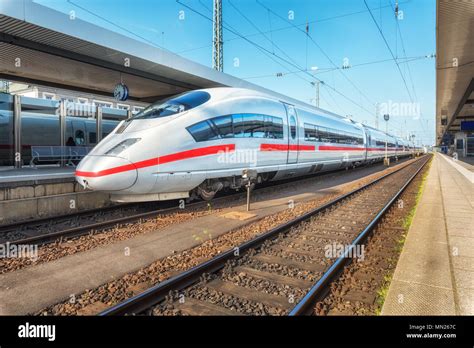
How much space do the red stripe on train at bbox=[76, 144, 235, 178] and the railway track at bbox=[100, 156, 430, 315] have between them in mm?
2744

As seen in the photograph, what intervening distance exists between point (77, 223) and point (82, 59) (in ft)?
18.5

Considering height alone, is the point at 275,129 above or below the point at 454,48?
below

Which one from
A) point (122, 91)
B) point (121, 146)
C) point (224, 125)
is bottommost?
point (121, 146)

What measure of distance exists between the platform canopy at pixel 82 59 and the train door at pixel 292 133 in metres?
3.41

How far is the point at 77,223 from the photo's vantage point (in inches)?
276

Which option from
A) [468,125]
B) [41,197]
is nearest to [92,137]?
[41,197]

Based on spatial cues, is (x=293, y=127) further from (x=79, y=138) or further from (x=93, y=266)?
(x=79, y=138)

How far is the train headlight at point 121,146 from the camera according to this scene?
22.2 ft

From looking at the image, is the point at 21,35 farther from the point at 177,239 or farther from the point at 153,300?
the point at 153,300

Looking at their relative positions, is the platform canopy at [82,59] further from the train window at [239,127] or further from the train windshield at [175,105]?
the train window at [239,127]

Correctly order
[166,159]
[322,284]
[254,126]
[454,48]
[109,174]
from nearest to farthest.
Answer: [322,284]
[109,174]
[166,159]
[254,126]
[454,48]

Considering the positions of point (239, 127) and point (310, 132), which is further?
point (310, 132)

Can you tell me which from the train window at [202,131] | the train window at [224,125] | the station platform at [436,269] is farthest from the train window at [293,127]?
the station platform at [436,269]

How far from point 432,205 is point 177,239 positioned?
7280 mm
